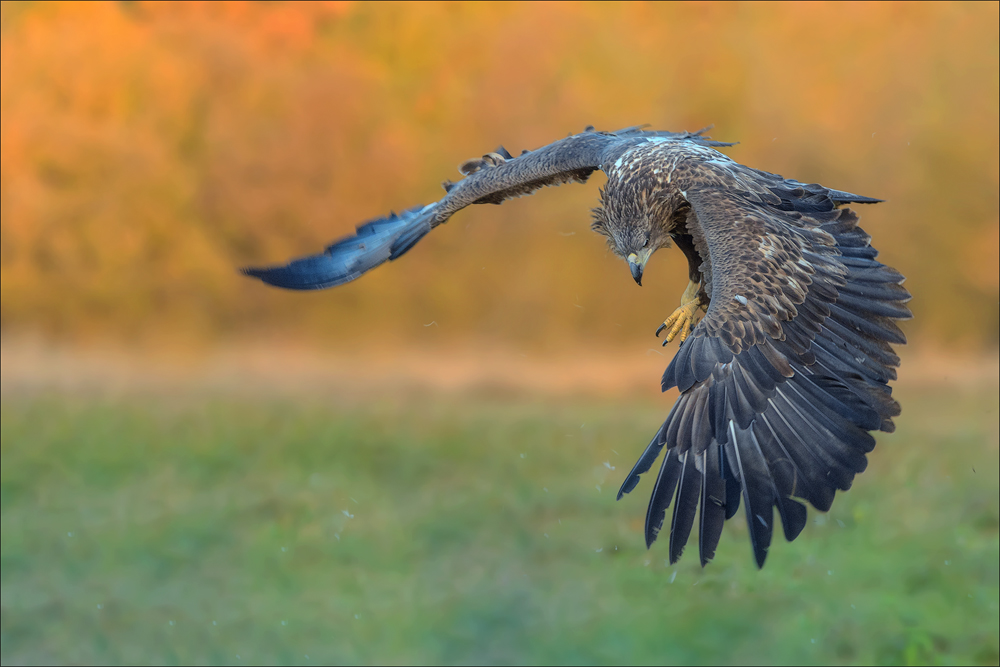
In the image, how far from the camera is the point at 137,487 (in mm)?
16734

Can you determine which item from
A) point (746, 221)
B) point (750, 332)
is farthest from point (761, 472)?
point (746, 221)

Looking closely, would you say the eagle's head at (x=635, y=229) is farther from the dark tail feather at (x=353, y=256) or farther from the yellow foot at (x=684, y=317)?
the dark tail feather at (x=353, y=256)

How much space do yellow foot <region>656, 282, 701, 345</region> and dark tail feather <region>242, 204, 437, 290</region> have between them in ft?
6.39

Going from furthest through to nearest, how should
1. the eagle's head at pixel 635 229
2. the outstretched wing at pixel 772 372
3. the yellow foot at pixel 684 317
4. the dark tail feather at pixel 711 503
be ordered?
the yellow foot at pixel 684 317, the eagle's head at pixel 635 229, the outstretched wing at pixel 772 372, the dark tail feather at pixel 711 503

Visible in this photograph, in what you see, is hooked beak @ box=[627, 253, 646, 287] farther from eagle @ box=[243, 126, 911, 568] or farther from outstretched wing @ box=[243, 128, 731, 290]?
outstretched wing @ box=[243, 128, 731, 290]

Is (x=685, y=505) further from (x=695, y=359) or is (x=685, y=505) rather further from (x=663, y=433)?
(x=695, y=359)

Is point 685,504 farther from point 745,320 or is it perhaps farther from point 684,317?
point 684,317

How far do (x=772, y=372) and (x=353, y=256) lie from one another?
3.42 metres

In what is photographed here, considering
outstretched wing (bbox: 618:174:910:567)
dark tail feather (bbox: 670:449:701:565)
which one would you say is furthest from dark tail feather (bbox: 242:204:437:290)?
dark tail feather (bbox: 670:449:701:565)

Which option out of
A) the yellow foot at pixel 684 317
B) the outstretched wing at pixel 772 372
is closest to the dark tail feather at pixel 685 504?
the outstretched wing at pixel 772 372

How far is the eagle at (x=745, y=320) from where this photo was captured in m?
5.51

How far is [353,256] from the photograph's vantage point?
777 cm

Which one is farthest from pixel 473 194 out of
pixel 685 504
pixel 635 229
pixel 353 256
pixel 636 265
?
pixel 685 504

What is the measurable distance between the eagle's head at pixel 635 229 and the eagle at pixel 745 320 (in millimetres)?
10
